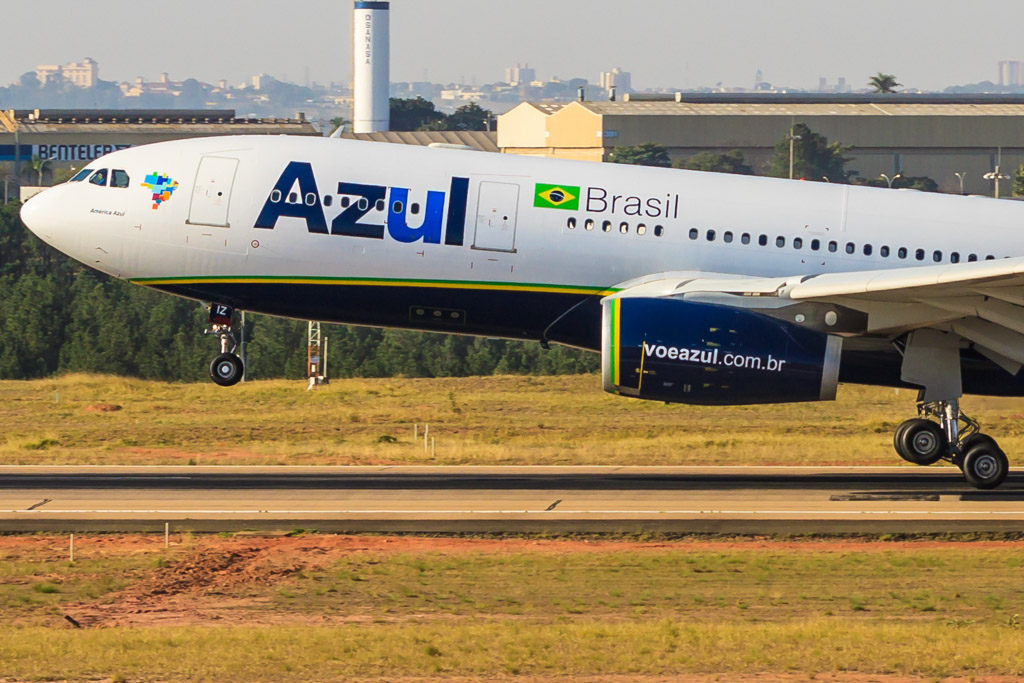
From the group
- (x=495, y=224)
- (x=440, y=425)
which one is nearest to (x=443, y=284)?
(x=495, y=224)

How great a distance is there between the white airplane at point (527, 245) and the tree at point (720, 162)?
12122cm

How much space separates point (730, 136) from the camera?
156625 mm

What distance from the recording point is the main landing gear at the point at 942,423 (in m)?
27.1

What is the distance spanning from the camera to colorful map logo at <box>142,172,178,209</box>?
1111 inches

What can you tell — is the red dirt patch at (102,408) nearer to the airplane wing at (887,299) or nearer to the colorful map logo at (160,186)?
the colorful map logo at (160,186)

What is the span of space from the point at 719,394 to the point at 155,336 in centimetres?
6723

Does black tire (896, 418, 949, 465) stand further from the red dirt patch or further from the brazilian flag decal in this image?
the red dirt patch

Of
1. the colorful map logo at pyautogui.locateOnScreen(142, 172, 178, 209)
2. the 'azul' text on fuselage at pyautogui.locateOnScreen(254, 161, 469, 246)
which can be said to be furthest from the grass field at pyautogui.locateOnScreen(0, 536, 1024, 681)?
the colorful map logo at pyautogui.locateOnScreen(142, 172, 178, 209)

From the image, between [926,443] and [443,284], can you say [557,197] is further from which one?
[926,443]

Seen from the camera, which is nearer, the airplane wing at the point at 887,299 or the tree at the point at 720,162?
the airplane wing at the point at 887,299

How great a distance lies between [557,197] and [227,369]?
23.9ft

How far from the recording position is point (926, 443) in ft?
91.5

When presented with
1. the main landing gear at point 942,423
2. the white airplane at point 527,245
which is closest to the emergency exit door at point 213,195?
the white airplane at point 527,245

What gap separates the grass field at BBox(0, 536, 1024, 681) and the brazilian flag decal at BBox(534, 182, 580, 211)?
724 cm
